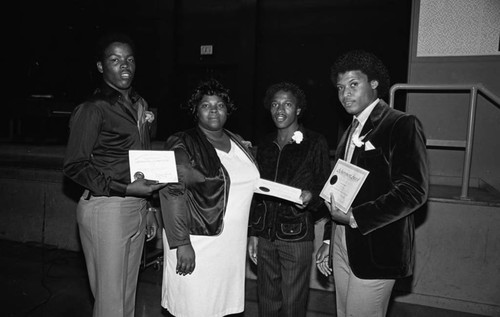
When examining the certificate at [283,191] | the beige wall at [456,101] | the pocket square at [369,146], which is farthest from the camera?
the beige wall at [456,101]

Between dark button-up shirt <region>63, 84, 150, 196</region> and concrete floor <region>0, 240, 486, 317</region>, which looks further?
concrete floor <region>0, 240, 486, 317</region>

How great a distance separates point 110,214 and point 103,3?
680 cm

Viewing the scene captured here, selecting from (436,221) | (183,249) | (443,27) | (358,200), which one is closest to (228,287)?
(183,249)

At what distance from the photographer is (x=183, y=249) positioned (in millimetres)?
2350

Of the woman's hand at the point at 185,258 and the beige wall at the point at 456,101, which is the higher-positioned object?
the beige wall at the point at 456,101

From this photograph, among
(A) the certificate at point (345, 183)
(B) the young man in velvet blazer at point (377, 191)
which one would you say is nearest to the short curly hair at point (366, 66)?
(B) the young man in velvet blazer at point (377, 191)

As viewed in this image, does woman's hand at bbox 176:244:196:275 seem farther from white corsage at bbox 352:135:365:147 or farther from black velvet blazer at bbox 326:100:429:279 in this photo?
white corsage at bbox 352:135:365:147

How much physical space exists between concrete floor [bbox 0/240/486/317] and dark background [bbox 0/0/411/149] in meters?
2.63

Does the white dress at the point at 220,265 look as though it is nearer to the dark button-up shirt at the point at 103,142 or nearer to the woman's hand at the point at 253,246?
the woman's hand at the point at 253,246

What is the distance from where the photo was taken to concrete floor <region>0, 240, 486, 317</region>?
3732 millimetres

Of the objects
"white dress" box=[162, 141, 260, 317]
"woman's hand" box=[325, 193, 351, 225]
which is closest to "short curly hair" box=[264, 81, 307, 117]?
"white dress" box=[162, 141, 260, 317]

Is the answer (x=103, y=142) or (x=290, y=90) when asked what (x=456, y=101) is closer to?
(x=290, y=90)

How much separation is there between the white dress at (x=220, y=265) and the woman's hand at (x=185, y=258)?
63 mm

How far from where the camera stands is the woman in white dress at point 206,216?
237 cm
